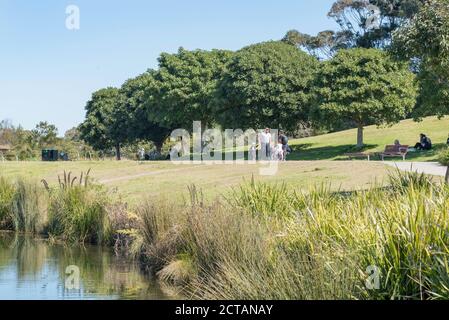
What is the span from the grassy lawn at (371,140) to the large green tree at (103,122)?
23513mm

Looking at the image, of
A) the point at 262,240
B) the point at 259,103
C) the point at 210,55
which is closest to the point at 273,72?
the point at 259,103

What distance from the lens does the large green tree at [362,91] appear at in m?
45.8


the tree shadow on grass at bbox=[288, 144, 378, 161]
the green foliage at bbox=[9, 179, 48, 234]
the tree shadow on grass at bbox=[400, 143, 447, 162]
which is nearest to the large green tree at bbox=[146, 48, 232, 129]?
the tree shadow on grass at bbox=[288, 144, 378, 161]

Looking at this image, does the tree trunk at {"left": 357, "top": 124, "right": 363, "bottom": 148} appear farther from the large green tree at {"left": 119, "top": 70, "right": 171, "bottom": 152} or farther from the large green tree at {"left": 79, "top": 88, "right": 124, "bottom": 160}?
the large green tree at {"left": 79, "top": 88, "right": 124, "bottom": 160}

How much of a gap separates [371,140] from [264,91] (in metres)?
8.91

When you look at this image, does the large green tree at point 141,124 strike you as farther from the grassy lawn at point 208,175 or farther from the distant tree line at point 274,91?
the grassy lawn at point 208,175

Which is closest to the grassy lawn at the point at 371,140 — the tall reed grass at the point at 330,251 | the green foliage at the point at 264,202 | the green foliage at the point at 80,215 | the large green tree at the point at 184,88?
the large green tree at the point at 184,88

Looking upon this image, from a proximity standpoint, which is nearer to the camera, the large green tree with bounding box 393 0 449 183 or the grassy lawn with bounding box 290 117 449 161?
the large green tree with bounding box 393 0 449 183

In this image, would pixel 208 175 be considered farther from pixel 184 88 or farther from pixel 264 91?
pixel 184 88

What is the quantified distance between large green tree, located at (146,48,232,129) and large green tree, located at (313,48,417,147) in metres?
11.3

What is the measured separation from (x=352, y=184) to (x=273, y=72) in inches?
1117

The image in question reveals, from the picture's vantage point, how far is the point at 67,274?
1591 cm

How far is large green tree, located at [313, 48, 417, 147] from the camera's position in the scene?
150ft

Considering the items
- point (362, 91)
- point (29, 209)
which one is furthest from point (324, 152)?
point (29, 209)
